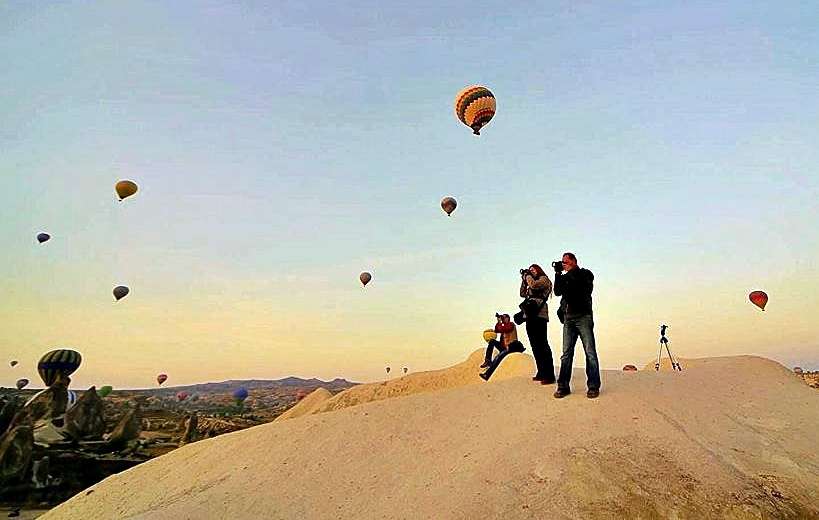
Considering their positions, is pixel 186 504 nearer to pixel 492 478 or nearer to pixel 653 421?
pixel 492 478

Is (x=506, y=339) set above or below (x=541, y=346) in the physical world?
above

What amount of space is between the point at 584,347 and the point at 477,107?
64.4 ft

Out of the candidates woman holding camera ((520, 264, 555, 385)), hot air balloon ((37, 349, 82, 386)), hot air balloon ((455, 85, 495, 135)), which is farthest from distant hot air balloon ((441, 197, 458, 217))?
hot air balloon ((37, 349, 82, 386))

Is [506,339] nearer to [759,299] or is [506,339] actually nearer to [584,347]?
[584,347]

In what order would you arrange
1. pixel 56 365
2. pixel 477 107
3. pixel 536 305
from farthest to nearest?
pixel 56 365, pixel 477 107, pixel 536 305

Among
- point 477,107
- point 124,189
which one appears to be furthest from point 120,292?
point 477,107

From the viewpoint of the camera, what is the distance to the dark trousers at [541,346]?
948 centimetres

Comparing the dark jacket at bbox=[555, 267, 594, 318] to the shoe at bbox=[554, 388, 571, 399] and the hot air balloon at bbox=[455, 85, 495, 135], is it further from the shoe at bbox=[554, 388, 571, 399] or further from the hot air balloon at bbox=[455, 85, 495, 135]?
the hot air balloon at bbox=[455, 85, 495, 135]

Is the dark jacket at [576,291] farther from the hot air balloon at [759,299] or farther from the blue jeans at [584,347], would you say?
the hot air balloon at [759,299]

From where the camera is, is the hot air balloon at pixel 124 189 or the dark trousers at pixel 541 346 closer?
the dark trousers at pixel 541 346

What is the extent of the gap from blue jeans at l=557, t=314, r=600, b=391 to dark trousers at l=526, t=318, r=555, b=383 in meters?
0.90

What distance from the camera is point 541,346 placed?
9.62 meters

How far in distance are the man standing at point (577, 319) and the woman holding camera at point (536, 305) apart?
2.79 feet

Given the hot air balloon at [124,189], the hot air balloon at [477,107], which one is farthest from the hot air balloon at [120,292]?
the hot air balloon at [477,107]
